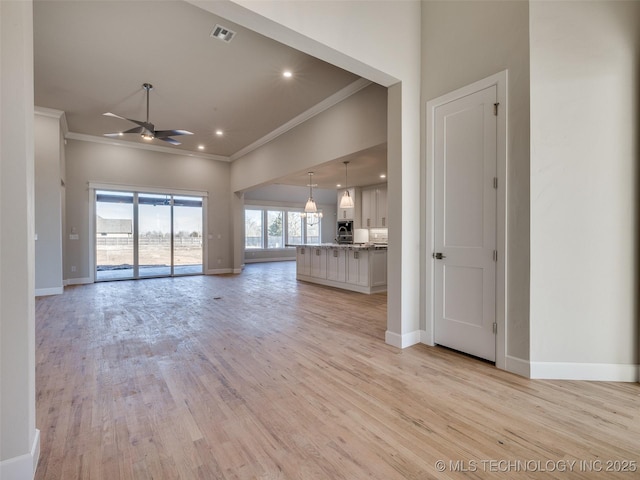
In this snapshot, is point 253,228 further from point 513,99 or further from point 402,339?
point 513,99

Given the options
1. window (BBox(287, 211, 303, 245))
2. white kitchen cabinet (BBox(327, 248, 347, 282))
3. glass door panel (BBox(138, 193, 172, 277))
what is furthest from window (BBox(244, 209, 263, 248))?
white kitchen cabinet (BBox(327, 248, 347, 282))

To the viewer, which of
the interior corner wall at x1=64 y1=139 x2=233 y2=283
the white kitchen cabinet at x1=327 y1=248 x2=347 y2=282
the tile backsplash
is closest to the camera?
the white kitchen cabinet at x1=327 y1=248 x2=347 y2=282

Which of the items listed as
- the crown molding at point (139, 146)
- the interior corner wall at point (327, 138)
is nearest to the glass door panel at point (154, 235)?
the crown molding at point (139, 146)

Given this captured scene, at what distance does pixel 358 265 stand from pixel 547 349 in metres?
4.11

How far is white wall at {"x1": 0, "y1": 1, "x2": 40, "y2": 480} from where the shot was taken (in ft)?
4.59

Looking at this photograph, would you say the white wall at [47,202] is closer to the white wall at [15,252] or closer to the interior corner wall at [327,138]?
the interior corner wall at [327,138]

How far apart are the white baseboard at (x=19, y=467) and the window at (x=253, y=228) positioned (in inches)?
461

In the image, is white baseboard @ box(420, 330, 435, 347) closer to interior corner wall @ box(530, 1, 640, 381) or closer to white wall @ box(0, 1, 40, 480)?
interior corner wall @ box(530, 1, 640, 381)

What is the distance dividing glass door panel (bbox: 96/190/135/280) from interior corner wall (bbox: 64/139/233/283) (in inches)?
11.3

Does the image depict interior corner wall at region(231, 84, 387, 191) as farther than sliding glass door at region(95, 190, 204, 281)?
No

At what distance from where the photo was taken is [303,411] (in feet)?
6.74

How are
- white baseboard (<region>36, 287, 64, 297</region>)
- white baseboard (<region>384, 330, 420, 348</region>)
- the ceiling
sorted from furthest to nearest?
1. white baseboard (<region>36, 287, 64, 297</region>)
2. the ceiling
3. white baseboard (<region>384, 330, 420, 348</region>)

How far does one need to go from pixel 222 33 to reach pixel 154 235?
6476 mm

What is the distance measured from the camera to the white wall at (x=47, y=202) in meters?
5.89
